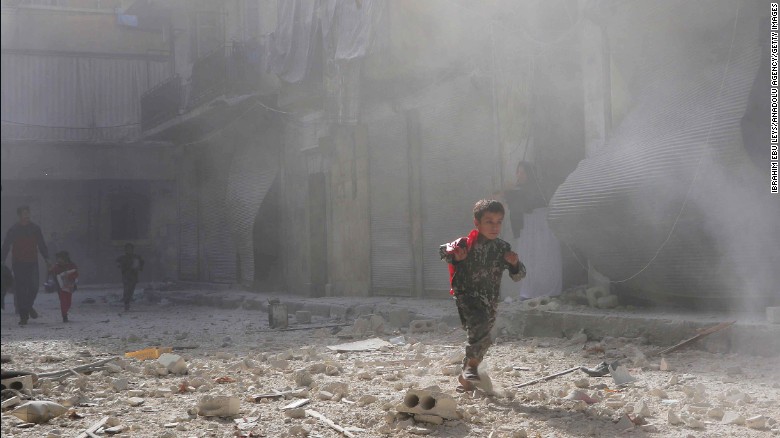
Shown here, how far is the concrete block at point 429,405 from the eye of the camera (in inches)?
149

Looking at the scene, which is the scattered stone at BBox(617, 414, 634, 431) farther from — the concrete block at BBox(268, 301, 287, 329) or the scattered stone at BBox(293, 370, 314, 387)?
the concrete block at BBox(268, 301, 287, 329)

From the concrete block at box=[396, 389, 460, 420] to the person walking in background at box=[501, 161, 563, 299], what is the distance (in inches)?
202

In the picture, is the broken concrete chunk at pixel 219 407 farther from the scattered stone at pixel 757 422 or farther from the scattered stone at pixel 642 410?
the scattered stone at pixel 757 422

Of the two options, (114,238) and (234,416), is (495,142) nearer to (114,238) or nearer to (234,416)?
(234,416)

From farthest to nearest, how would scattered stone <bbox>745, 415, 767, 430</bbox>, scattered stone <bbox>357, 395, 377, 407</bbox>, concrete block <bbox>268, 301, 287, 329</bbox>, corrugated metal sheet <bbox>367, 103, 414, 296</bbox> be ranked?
corrugated metal sheet <bbox>367, 103, 414, 296</bbox>
concrete block <bbox>268, 301, 287, 329</bbox>
scattered stone <bbox>357, 395, 377, 407</bbox>
scattered stone <bbox>745, 415, 767, 430</bbox>

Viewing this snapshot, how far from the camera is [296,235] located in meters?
15.7

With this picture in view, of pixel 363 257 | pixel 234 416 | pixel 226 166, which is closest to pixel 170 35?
pixel 226 166

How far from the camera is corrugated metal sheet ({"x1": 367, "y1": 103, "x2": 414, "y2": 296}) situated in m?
12.5

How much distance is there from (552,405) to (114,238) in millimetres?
23488

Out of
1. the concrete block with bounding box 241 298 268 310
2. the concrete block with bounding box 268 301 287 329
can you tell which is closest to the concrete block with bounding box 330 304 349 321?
the concrete block with bounding box 268 301 287 329

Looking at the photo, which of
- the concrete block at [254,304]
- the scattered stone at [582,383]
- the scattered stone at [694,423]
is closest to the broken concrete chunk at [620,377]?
the scattered stone at [582,383]

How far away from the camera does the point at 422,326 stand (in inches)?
329

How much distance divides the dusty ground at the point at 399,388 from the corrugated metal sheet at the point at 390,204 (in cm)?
433

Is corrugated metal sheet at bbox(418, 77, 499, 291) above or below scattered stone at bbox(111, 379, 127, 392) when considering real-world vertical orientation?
above
